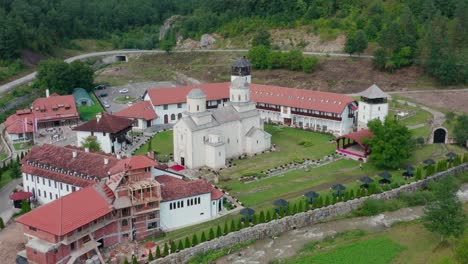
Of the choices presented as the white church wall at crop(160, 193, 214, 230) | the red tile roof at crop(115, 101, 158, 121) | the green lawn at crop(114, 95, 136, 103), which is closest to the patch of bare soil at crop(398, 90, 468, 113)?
the red tile roof at crop(115, 101, 158, 121)

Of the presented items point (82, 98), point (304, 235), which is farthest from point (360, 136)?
point (82, 98)

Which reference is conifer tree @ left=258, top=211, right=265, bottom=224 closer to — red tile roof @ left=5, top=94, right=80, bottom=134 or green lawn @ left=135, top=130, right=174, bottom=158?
green lawn @ left=135, top=130, right=174, bottom=158

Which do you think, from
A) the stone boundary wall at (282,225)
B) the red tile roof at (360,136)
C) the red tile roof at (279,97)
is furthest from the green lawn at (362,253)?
the red tile roof at (279,97)

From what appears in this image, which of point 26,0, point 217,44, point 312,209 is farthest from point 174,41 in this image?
point 312,209

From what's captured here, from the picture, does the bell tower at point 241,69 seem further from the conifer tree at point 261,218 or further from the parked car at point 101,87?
the conifer tree at point 261,218

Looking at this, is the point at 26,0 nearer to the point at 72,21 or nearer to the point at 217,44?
the point at 72,21

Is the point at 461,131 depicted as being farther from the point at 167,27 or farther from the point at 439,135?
the point at 167,27
